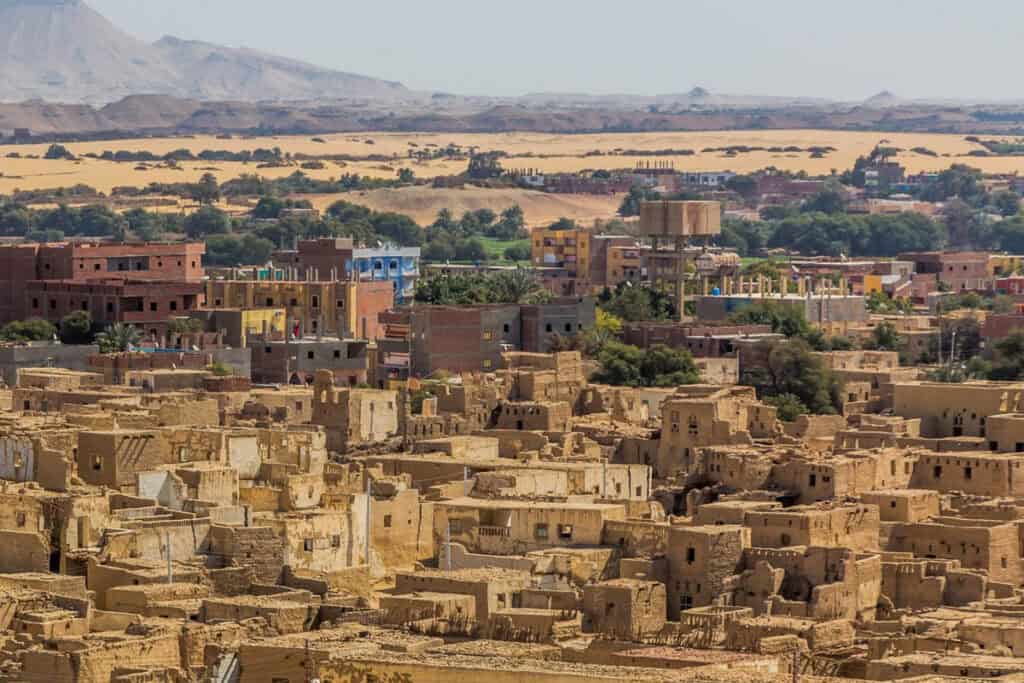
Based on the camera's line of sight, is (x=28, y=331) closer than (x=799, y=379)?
No

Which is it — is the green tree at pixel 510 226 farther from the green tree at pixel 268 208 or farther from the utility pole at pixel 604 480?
the utility pole at pixel 604 480

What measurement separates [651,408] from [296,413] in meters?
6.99

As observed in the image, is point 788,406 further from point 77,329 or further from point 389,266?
point 389,266

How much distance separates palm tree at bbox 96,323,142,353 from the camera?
69.6 m

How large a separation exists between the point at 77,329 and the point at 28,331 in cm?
100

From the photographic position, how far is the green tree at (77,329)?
72.6 meters

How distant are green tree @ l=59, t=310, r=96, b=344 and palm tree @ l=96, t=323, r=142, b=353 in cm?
30

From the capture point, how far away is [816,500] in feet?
157

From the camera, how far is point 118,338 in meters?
70.8

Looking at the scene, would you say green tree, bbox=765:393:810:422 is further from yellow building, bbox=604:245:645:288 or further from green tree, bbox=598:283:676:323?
yellow building, bbox=604:245:645:288

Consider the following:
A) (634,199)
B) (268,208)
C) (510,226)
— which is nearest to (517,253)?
(510,226)

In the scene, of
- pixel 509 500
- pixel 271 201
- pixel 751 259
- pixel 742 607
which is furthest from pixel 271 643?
pixel 271 201

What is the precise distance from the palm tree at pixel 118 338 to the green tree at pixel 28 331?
105cm

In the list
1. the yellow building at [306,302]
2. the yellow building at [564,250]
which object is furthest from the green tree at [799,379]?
the yellow building at [564,250]
